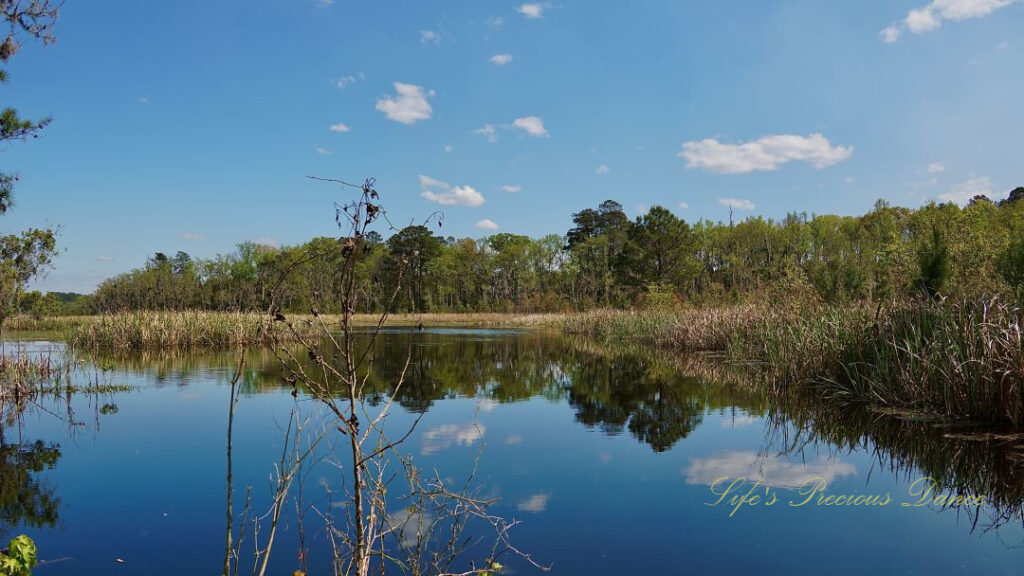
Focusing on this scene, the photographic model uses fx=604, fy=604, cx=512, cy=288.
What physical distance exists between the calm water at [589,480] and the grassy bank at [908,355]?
709mm

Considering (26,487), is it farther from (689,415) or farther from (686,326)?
(686,326)

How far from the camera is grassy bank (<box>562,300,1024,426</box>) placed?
725 centimetres

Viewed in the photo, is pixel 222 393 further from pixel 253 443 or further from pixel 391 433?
pixel 391 433

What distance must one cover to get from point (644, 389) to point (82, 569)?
9.90m

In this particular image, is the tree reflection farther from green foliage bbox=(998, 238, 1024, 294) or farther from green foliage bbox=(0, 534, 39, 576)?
green foliage bbox=(998, 238, 1024, 294)

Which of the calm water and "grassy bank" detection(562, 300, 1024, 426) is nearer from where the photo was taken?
the calm water

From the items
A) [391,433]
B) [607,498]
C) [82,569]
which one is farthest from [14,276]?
[607,498]

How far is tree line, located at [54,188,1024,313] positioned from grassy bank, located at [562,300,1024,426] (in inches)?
166

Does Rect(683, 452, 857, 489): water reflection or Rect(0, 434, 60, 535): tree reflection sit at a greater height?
Rect(0, 434, 60, 535): tree reflection

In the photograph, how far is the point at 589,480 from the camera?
239 inches

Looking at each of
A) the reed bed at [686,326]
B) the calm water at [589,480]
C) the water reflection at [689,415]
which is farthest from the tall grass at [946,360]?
the reed bed at [686,326]

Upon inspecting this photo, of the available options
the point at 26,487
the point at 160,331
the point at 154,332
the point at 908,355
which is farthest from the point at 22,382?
the point at 908,355

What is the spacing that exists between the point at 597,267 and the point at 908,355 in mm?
53139

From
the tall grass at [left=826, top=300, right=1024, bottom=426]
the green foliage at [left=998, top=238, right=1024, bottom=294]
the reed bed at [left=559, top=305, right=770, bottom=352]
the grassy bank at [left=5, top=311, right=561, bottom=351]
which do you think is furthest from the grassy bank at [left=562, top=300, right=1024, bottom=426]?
the grassy bank at [left=5, top=311, right=561, bottom=351]
